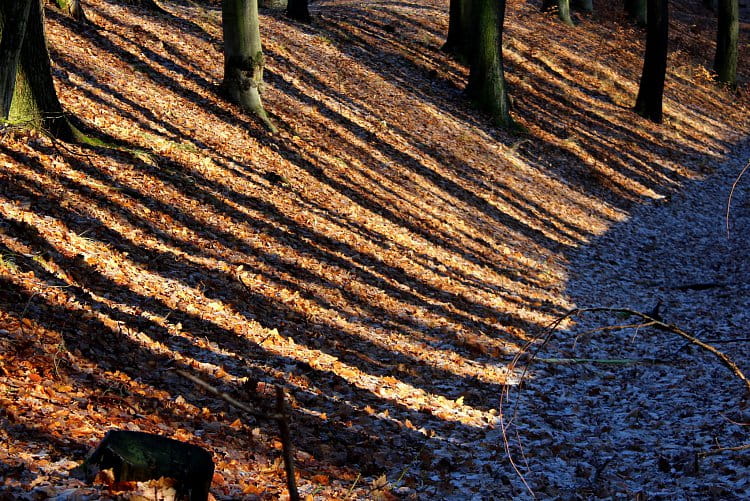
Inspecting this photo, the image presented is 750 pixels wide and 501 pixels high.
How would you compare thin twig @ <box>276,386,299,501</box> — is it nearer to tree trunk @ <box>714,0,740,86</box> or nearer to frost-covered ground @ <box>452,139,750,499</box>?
frost-covered ground @ <box>452,139,750,499</box>

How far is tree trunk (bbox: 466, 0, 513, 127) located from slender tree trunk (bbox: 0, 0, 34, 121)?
43.9ft

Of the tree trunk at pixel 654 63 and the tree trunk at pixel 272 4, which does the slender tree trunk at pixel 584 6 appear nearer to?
the tree trunk at pixel 654 63

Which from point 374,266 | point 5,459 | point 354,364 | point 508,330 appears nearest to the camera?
point 5,459

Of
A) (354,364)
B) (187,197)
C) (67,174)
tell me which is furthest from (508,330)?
(67,174)

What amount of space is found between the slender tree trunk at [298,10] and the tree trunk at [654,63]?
1032 cm

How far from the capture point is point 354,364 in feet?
24.6

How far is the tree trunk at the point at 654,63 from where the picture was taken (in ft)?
68.5

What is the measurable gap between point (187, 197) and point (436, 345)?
12.9 ft

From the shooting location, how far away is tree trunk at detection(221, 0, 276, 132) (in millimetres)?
12367

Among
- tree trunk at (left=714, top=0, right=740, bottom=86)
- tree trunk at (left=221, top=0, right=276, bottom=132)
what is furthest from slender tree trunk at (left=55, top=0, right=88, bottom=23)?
tree trunk at (left=714, top=0, right=740, bottom=86)

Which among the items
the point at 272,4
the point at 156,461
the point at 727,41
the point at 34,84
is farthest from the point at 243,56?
the point at 727,41

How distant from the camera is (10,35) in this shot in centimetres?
604

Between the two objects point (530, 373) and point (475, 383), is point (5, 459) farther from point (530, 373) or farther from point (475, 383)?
point (530, 373)

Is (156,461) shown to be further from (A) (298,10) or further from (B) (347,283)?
(A) (298,10)
